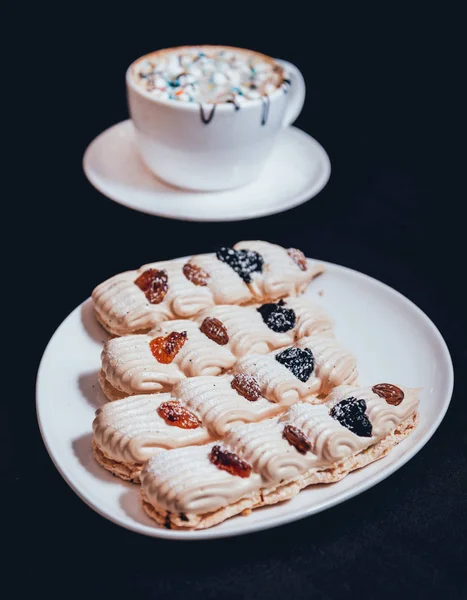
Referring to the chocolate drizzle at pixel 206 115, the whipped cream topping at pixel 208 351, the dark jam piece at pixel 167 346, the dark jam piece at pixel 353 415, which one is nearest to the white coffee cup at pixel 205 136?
the chocolate drizzle at pixel 206 115

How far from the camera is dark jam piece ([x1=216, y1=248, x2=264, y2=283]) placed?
1.88 metres

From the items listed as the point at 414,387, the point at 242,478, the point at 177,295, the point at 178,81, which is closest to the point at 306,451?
the point at 242,478

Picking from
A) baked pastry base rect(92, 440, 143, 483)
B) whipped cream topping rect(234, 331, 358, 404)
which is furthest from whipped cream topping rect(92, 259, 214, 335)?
baked pastry base rect(92, 440, 143, 483)

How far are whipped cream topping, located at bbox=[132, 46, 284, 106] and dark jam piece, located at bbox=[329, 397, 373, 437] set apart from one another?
890 millimetres

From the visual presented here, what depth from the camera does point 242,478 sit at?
137 cm

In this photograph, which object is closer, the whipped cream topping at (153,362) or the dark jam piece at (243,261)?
the whipped cream topping at (153,362)

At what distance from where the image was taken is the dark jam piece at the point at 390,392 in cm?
153

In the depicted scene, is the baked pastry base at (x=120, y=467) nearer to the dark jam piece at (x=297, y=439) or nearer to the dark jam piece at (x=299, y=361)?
the dark jam piece at (x=297, y=439)

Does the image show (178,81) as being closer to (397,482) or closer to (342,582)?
(397,482)

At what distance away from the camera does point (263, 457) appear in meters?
1.38

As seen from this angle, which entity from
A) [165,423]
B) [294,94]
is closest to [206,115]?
[294,94]

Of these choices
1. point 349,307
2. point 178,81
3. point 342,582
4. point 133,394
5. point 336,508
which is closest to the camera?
point 342,582

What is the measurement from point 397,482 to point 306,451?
229 millimetres

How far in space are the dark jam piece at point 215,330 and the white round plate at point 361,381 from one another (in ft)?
0.79
